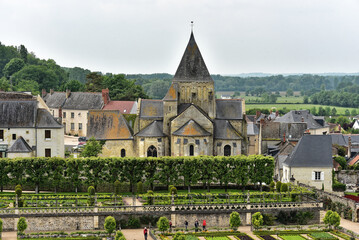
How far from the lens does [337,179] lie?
3219 inches

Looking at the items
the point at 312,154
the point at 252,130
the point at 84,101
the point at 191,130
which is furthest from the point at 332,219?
the point at 84,101

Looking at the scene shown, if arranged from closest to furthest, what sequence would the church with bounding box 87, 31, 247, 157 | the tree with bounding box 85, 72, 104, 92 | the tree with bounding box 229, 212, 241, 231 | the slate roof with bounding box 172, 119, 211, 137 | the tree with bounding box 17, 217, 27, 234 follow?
the tree with bounding box 17, 217, 27, 234, the tree with bounding box 229, 212, 241, 231, the slate roof with bounding box 172, 119, 211, 137, the church with bounding box 87, 31, 247, 157, the tree with bounding box 85, 72, 104, 92

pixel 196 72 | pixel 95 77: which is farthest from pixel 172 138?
pixel 95 77

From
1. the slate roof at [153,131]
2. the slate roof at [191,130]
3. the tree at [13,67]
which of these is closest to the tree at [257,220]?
the slate roof at [191,130]

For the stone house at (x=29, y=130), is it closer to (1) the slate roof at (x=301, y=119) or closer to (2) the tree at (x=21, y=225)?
(2) the tree at (x=21, y=225)

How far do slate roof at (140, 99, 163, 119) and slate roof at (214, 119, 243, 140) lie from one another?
756 cm

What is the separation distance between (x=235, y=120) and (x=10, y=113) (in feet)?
93.1

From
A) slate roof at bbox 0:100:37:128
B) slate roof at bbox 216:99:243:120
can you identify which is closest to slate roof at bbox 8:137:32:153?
slate roof at bbox 0:100:37:128

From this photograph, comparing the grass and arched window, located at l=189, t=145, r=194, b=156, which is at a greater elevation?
arched window, located at l=189, t=145, r=194, b=156

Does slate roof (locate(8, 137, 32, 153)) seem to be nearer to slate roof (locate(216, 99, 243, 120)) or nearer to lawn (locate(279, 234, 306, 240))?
slate roof (locate(216, 99, 243, 120))

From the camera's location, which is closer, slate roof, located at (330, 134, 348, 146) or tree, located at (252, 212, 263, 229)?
tree, located at (252, 212, 263, 229)

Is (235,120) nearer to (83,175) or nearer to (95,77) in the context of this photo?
(83,175)

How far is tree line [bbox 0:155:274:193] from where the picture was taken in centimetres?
7200

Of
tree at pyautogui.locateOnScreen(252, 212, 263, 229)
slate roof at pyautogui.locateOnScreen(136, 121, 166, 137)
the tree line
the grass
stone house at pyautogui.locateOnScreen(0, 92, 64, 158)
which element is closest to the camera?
the grass
